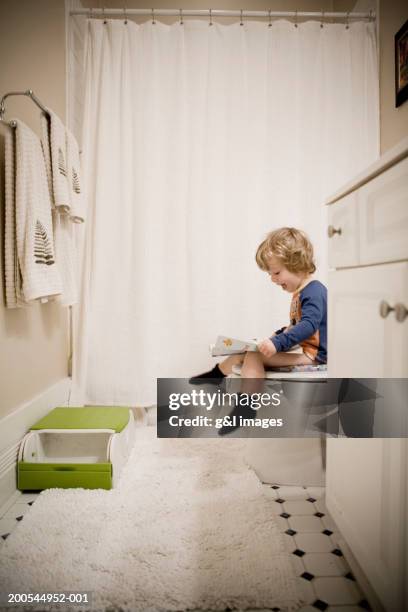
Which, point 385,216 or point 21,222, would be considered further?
point 21,222

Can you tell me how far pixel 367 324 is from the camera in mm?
780

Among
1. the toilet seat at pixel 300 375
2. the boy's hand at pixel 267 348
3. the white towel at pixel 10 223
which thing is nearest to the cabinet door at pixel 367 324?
the toilet seat at pixel 300 375

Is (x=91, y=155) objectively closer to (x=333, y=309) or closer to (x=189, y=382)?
(x=189, y=382)

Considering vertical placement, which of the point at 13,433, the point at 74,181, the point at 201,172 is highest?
the point at 201,172

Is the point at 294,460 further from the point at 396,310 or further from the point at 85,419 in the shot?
the point at 396,310

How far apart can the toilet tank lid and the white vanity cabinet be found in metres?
0.79

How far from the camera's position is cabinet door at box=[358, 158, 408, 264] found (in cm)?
66

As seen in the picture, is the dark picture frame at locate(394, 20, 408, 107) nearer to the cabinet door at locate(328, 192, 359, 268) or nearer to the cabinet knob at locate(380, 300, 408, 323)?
the cabinet door at locate(328, 192, 359, 268)

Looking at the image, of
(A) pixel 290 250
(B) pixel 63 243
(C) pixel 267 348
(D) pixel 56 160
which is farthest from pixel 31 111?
(C) pixel 267 348

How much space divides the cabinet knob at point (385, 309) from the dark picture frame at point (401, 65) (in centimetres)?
142

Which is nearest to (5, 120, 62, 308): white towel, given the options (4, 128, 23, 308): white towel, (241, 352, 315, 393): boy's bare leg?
(4, 128, 23, 308): white towel

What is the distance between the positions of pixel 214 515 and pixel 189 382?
2.62 feet

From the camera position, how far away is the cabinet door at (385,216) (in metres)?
0.66

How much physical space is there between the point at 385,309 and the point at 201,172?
1.46m
